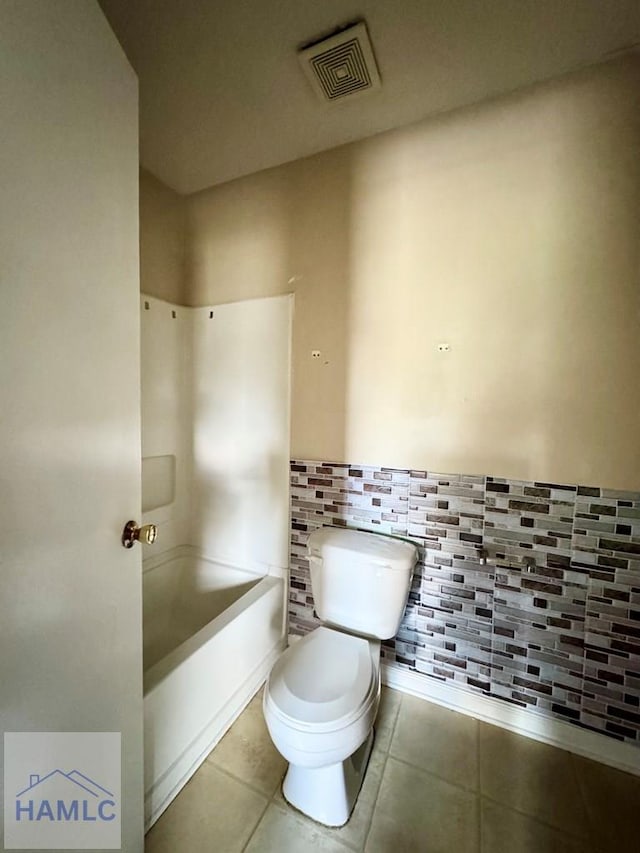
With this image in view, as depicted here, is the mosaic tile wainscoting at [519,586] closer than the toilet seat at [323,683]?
No

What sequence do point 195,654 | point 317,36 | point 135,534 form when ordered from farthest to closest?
point 195,654 < point 317,36 < point 135,534

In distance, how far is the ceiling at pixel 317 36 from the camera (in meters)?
0.96

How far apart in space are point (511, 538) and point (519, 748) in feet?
2.54

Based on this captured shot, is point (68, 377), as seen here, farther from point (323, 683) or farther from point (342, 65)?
point (342, 65)

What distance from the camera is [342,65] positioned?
111 centimetres

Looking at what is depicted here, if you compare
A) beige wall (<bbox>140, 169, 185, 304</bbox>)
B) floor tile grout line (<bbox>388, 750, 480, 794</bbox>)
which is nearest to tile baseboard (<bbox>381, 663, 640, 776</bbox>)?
floor tile grout line (<bbox>388, 750, 480, 794</bbox>)

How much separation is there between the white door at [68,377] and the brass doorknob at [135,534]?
2cm

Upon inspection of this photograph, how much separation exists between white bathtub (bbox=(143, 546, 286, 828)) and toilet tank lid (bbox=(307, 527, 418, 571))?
0.42m

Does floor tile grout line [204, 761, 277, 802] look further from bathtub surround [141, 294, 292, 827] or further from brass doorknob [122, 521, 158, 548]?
brass doorknob [122, 521, 158, 548]

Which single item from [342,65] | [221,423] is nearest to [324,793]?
[221,423]

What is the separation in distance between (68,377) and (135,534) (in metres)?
0.37

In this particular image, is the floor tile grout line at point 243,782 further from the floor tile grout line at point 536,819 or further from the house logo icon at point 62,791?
the floor tile grout line at point 536,819

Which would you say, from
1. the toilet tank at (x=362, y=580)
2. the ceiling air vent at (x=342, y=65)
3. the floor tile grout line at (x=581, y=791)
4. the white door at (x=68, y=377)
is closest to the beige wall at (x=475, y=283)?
the ceiling air vent at (x=342, y=65)

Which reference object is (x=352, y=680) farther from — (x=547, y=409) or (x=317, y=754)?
(x=547, y=409)
